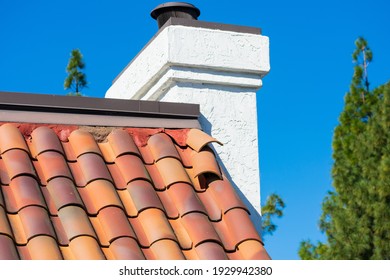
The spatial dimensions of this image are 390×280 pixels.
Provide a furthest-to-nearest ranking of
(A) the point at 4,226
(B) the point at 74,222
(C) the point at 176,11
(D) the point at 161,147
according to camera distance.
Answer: (C) the point at 176,11, (D) the point at 161,147, (B) the point at 74,222, (A) the point at 4,226

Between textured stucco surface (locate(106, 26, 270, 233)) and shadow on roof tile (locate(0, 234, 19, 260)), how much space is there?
5.46 feet

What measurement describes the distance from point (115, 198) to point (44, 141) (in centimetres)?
53

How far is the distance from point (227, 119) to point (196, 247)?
4.19ft

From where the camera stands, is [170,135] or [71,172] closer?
[71,172]

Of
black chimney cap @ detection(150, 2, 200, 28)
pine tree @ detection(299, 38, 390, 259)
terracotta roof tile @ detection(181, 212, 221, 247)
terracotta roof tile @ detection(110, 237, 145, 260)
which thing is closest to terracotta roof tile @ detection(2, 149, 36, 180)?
terracotta roof tile @ detection(110, 237, 145, 260)

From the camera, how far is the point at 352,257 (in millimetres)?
19172

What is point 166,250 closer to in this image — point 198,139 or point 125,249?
point 125,249

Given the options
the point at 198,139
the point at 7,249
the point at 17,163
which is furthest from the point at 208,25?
the point at 7,249

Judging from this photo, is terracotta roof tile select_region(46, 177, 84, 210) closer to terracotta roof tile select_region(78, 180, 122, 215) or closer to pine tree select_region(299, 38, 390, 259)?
terracotta roof tile select_region(78, 180, 122, 215)

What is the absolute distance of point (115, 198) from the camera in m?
3.97

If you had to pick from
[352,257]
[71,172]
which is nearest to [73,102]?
[71,172]
